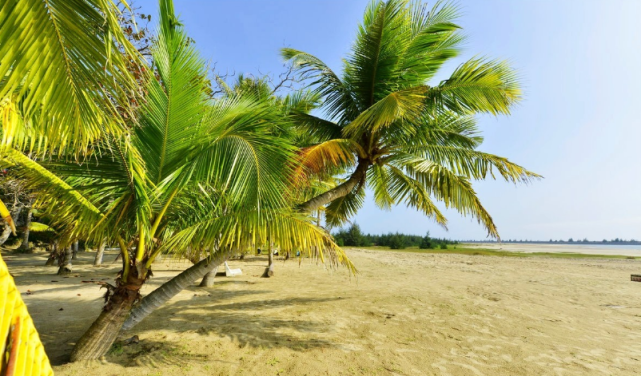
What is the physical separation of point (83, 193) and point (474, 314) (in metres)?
7.80

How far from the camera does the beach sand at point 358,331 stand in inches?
178

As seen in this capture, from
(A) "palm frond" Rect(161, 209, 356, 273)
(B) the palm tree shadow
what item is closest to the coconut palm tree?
(A) "palm frond" Rect(161, 209, 356, 273)

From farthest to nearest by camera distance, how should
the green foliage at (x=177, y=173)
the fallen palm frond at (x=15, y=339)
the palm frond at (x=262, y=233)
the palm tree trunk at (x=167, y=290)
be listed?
the palm tree trunk at (x=167, y=290)
the palm frond at (x=262, y=233)
the green foliage at (x=177, y=173)
the fallen palm frond at (x=15, y=339)

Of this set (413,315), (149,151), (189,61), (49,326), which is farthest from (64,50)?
(413,315)

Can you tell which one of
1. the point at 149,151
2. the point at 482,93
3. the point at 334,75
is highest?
the point at 334,75

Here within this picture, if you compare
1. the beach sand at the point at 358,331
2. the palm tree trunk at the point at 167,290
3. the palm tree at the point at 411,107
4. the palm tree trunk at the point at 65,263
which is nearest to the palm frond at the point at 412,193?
the palm tree at the point at 411,107

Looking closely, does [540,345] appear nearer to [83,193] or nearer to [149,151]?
[149,151]

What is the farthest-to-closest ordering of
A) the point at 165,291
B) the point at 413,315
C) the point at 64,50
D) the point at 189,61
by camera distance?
the point at 413,315 < the point at 165,291 < the point at 189,61 < the point at 64,50

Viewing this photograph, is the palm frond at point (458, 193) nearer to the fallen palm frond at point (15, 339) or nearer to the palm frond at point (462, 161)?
the palm frond at point (462, 161)

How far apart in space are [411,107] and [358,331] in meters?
4.17

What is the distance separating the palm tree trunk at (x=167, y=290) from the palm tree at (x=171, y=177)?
1.61 feet

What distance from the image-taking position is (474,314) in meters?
7.35

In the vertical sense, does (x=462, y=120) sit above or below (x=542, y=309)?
above

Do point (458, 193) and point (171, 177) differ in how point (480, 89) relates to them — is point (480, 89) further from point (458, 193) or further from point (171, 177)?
point (171, 177)
